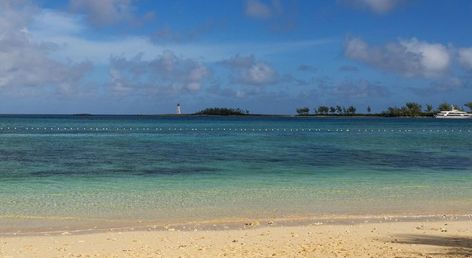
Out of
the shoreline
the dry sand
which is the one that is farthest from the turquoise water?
the dry sand

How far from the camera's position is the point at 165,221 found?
13812 mm

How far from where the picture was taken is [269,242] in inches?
443

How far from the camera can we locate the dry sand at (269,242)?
10117mm

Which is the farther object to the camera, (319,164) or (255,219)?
(319,164)

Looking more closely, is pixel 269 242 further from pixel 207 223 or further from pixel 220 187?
pixel 220 187

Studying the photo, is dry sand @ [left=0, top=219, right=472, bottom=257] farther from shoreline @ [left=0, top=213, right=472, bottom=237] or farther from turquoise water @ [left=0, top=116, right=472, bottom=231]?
turquoise water @ [left=0, top=116, right=472, bottom=231]

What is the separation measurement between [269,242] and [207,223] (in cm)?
269

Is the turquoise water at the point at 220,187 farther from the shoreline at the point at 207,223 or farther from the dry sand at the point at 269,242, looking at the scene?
the dry sand at the point at 269,242

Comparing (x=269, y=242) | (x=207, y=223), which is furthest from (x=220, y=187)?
(x=269, y=242)

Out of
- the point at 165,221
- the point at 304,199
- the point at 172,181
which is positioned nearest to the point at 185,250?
the point at 165,221

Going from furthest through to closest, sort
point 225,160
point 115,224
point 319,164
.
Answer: point 225,160 → point 319,164 → point 115,224

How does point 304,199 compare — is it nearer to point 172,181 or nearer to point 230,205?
point 230,205

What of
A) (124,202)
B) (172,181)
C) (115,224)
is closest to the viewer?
(115,224)

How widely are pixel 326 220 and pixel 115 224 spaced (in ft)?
16.7
